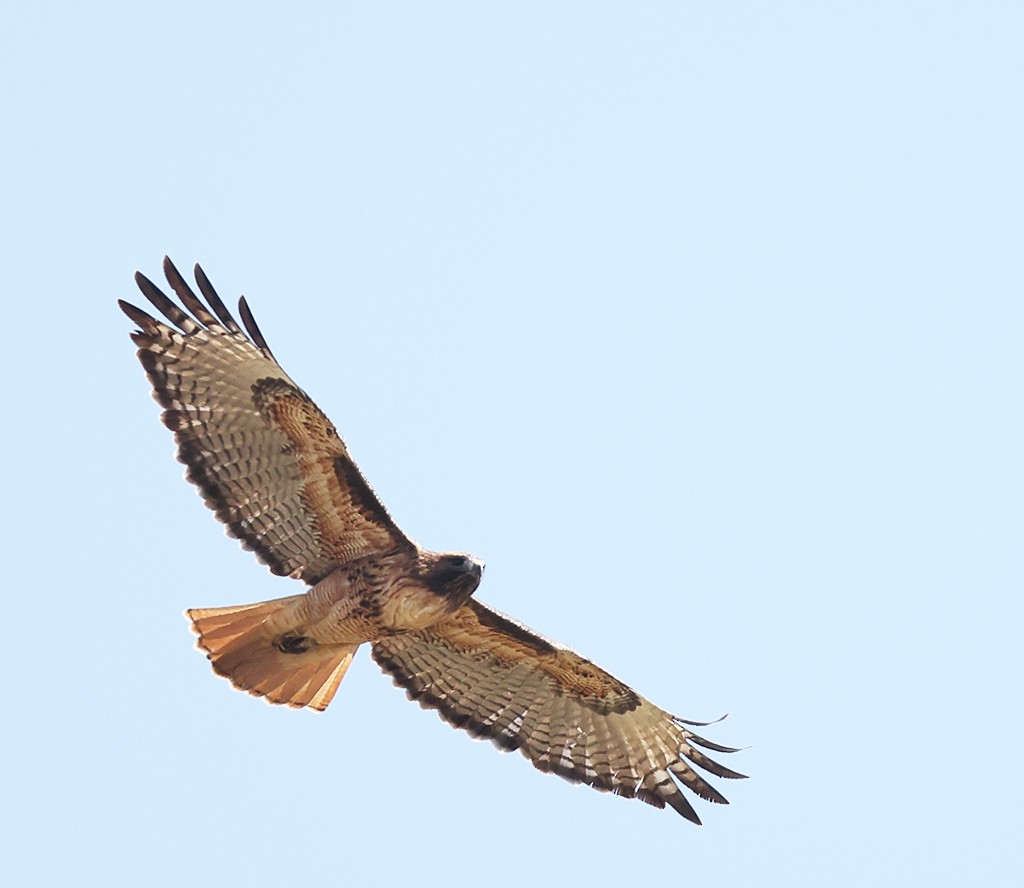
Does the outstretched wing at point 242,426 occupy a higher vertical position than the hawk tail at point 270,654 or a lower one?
higher

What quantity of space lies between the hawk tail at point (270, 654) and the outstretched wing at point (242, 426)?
1.91 ft

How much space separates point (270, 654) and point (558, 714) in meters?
2.23

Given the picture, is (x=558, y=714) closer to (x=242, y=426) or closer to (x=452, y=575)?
(x=452, y=575)

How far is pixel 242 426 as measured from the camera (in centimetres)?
1338

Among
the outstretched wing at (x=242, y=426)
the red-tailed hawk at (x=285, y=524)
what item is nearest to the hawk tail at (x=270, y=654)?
the red-tailed hawk at (x=285, y=524)

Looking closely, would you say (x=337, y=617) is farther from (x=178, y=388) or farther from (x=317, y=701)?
(x=178, y=388)

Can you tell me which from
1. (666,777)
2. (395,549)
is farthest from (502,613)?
(666,777)

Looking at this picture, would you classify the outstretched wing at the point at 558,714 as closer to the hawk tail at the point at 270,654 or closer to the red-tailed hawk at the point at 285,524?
the red-tailed hawk at the point at 285,524

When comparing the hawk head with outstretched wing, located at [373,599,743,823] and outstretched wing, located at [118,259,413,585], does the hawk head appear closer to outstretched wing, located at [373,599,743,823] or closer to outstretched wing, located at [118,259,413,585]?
outstretched wing, located at [118,259,413,585]

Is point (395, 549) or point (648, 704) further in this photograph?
point (648, 704)

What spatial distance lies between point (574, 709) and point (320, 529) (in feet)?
7.83

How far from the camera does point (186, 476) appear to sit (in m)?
13.4

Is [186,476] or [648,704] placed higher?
[648,704]

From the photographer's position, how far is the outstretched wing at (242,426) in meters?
13.3
